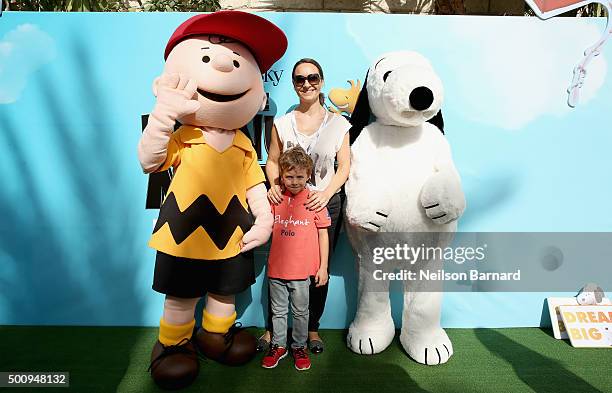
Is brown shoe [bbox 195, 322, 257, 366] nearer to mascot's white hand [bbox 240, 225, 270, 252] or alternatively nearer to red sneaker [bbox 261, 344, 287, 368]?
red sneaker [bbox 261, 344, 287, 368]

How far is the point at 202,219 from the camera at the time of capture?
85.0 inches

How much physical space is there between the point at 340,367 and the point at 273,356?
38cm

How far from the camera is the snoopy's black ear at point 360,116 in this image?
2.48 metres

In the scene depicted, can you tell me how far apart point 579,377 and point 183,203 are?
7.59 feet

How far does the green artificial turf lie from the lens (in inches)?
86.7

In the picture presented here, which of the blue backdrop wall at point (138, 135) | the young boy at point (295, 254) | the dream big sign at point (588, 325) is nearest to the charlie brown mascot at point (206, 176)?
the young boy at point (295, 254)

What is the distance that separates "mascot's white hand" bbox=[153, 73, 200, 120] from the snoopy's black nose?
1058 millimetres

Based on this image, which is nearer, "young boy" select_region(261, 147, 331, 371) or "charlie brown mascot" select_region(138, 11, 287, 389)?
"charlie brown mascot" select_region(138, 11, 287, 389)

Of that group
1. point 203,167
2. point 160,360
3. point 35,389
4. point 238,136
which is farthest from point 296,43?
point 35,389

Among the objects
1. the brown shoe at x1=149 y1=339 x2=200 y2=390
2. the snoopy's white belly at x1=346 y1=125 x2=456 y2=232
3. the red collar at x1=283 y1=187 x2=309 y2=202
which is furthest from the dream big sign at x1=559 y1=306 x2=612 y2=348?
the brown shoe at x1=149 y1=339 x2=200 y2=390

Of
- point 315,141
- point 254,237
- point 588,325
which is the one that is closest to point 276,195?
point 254,237

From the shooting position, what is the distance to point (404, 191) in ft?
7.75

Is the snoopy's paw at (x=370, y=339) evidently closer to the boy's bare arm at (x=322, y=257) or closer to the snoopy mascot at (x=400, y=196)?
the snoopy mascot at (x=400, y=196)
